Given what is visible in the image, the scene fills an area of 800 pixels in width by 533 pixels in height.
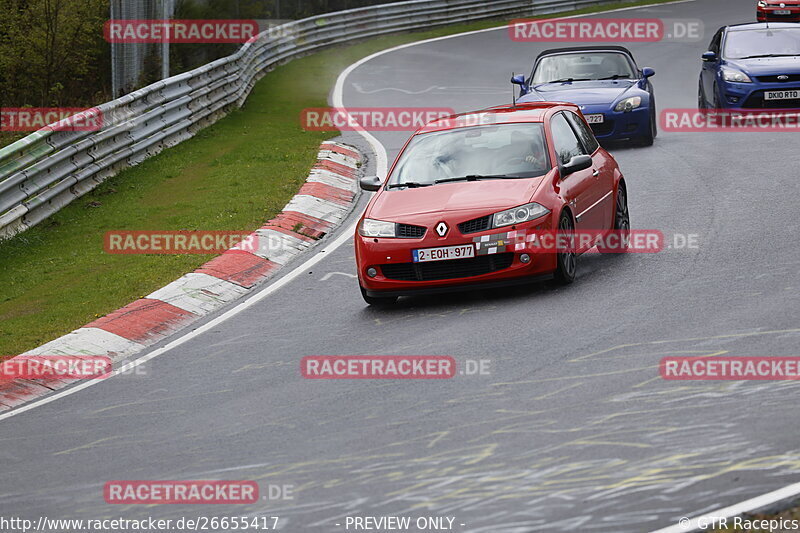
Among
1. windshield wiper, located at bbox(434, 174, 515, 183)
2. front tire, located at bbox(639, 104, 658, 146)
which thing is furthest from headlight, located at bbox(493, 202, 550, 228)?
front tire, located at bbox(639, 104, 658, 146)

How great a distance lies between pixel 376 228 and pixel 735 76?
10.9 m

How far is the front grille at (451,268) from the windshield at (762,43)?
38.5 ft

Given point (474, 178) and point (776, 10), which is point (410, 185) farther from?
point (776, 10)

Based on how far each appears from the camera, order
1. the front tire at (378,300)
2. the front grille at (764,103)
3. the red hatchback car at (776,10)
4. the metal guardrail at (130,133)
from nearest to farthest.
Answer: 1. the front tire at (378,300)
2. the metal guardrail at (130,133)
3. the front grille at (764,103)
4. the red hatchback car at (776,10)

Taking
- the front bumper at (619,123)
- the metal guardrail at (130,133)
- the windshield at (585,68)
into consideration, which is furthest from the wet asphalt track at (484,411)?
the windshield at (585,68)

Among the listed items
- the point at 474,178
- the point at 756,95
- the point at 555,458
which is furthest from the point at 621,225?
the point at 756,95

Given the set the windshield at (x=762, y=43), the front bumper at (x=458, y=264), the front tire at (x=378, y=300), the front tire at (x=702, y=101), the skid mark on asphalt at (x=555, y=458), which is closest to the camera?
the skid mark on asphalt at (x=555, y=458)

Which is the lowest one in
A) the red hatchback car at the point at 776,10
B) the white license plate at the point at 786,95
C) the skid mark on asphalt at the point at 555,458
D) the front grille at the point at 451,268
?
the skid mark on asphalt at the point at 555,458

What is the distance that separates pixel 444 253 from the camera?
10.5 metres

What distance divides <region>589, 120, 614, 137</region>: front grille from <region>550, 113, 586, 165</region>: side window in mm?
5935

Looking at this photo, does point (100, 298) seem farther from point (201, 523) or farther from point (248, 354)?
point (201, 523)

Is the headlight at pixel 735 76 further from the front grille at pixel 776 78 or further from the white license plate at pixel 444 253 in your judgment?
the white license plate at pixel 444 253

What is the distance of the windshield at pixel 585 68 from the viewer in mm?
19609

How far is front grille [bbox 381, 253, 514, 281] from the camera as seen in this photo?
34.3ft
